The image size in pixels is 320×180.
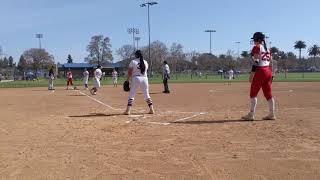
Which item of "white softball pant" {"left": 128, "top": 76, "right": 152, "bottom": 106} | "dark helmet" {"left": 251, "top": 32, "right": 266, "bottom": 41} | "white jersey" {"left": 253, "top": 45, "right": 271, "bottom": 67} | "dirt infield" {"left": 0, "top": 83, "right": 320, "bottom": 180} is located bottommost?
"dirt infield" {"left": 0, "top": 83, "right": 320, "bottom": 180}

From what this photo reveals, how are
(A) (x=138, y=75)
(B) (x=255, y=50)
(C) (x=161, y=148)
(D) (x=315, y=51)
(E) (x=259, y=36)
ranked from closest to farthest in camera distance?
(C) (x=161, y=148)
(B) (x=255, y=50)
(E) (x=259, y=36)
(A) (x=138, y=75)
(D) (x=315, y=51)

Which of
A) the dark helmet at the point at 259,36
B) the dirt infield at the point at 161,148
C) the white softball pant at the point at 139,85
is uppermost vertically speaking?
the dark helmet at the point at 259,36

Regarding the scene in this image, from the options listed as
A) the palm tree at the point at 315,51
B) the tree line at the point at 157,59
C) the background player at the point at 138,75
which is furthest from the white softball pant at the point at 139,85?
the palm tree at the point at 315,51

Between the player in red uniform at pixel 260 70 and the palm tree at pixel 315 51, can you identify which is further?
the palm tree at pixel 315 51

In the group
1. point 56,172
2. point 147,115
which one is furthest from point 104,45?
point 56,172

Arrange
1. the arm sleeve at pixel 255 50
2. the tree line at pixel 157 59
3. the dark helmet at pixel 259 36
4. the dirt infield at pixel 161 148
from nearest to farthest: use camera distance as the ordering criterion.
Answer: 1. the dirt infield at pixel 161 148
2. the arm sleeve at pixel 255 50
3. the dark helmet at pixel 259 36
4. the tree line at pixel 157 59

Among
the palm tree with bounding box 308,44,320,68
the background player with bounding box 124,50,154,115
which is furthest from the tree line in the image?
the background player with bounding box 124,50,154,115

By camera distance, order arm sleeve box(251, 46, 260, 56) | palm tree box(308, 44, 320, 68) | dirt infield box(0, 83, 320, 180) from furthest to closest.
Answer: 1. palm tree box(308, 44, 320, 68)
2. arm sleeve box(251, 46, 260, 56)
3. dirt infield box(0, 83, 320, 180)

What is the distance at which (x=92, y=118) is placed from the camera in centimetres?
1248

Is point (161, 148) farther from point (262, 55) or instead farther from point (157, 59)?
point (157, 59)

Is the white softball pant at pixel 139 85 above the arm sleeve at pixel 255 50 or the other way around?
the other way around

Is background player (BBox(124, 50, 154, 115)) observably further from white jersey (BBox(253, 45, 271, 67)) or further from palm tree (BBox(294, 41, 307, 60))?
palm tree (BBox(294, 41, 307, 60))

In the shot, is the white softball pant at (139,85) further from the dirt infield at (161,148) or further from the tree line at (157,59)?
the tree line at (157,59)

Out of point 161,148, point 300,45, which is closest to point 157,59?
point 300,45
